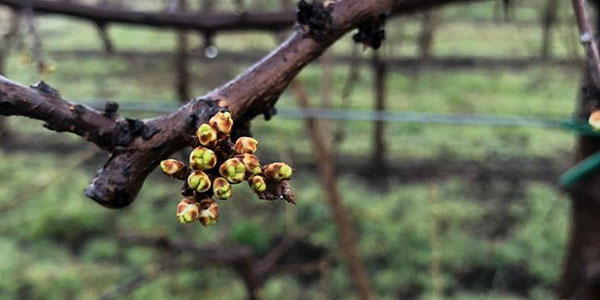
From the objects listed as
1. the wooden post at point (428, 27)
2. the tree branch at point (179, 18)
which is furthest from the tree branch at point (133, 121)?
the wooden post at point (428, 27)

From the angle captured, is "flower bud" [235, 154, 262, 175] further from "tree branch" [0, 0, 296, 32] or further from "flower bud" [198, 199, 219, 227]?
"tree branch" [0, 0, 296, 32]

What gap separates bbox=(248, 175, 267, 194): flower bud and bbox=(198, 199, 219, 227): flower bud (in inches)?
0.8

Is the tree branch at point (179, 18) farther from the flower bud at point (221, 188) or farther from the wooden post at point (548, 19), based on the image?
the wooden post at point (548, 19)

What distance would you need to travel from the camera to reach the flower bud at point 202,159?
0.27 meters

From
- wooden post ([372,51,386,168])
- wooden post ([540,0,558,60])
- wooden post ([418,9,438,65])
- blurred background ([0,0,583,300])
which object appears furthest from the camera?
wooden post ([540,0,558,60])

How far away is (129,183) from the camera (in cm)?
36

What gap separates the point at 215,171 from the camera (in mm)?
280

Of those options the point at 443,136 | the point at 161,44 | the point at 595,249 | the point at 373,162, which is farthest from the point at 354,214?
the point at 161,44

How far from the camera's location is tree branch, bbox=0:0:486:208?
1.15 ft

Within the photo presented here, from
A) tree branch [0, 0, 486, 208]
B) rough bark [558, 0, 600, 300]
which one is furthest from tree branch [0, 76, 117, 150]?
rough bark [558, 0, 600, 300]

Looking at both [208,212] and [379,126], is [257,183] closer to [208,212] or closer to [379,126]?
[208,212]

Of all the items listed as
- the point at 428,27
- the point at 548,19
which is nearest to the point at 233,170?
the point at 428,27

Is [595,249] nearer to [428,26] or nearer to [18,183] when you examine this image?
[18,183]

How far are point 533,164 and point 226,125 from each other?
2913 millimetres
